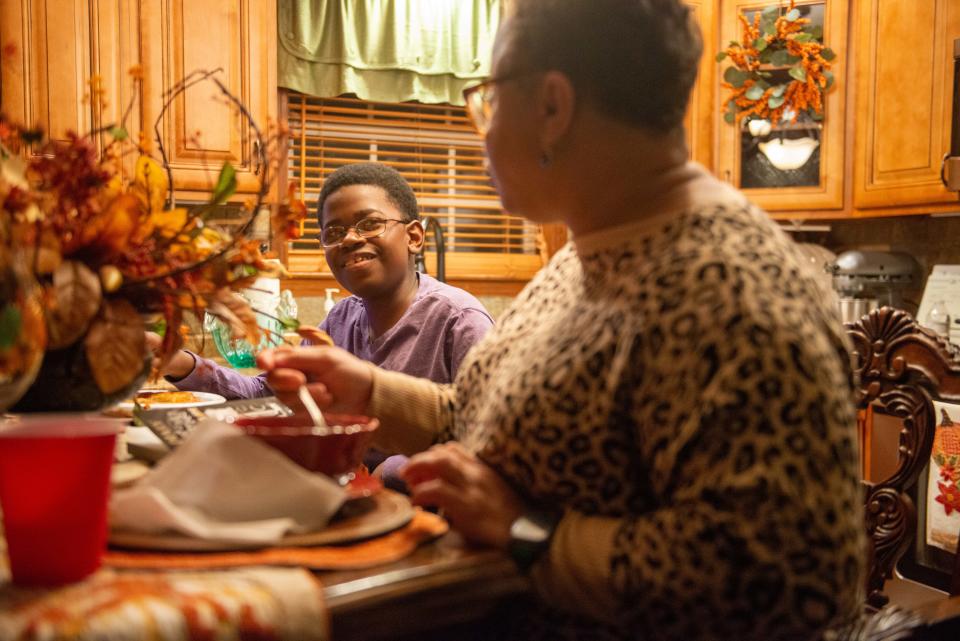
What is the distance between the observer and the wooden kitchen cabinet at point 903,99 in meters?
3.08

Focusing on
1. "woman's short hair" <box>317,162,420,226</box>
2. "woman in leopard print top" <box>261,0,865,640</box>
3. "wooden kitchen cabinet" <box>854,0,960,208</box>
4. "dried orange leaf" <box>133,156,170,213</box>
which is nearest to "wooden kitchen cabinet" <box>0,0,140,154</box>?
"woman's short hair" <box>317,162,420,226</box>

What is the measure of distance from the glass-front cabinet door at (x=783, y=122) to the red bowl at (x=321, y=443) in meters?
2.90

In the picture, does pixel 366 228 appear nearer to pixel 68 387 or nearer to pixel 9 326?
pixel 68 387

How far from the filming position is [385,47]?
3.67m

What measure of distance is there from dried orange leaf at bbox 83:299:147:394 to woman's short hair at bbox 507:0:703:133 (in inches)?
20.3

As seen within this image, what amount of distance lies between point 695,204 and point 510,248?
3.17 m

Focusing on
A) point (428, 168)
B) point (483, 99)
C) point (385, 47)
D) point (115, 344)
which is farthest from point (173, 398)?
point (428, 168)

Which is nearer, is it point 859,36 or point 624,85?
point 624,85

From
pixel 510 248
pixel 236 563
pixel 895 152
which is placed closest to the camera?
pixel 236 563

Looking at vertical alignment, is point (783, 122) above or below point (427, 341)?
above

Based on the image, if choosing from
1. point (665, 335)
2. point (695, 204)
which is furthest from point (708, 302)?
point (695, 204)

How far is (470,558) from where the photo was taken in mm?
762

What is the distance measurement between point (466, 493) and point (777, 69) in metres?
3.01

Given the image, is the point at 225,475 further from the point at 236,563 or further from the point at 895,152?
the point at 895,152
